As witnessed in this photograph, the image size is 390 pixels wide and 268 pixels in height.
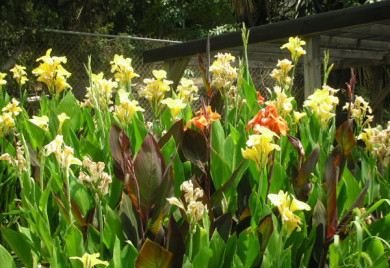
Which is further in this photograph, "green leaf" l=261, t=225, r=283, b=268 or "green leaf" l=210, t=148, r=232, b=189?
"green leaf" l=210, t=148, r=232, b=189

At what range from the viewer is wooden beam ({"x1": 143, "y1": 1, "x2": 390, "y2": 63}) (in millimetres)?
3514

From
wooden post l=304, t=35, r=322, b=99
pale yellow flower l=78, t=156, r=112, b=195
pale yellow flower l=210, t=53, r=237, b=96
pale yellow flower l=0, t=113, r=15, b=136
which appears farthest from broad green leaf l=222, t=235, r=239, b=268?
wooden post l=304, t=35, r=322, b=99

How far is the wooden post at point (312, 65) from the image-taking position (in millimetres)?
4223

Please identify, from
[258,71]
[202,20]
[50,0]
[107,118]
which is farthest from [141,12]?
[107,118]

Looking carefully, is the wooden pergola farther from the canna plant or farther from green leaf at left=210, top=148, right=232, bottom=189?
green leaf at left=210, top=148, right=232, bottom=189

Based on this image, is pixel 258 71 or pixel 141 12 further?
pixel 141 12

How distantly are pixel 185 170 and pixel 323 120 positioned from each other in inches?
15.0

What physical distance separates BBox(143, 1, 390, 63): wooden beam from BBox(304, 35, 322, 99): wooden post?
7.7 inches

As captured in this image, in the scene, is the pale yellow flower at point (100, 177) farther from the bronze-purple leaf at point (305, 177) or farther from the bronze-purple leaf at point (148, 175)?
the bronze-purple leaf at point (305, 177)

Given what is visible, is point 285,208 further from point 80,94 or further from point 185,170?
point 80,94

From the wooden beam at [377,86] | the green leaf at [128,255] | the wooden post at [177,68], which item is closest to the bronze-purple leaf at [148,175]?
the green leaf at [128,255]

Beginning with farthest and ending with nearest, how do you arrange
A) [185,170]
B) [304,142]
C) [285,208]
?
[304,142]
[185,170]
[285,208]

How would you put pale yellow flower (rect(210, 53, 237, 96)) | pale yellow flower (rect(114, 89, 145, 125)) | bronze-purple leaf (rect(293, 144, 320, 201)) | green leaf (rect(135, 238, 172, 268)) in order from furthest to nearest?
pale yellow flower (rect(210, 53, 237, 96)) < pale yellow flower (rect(114, 89, 145, 125)) < bronze-purple leaf (rect(293, 144, 320, 201)) < green leaf (rect(135, 238, 172, 268))

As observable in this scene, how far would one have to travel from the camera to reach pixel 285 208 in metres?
0.76
